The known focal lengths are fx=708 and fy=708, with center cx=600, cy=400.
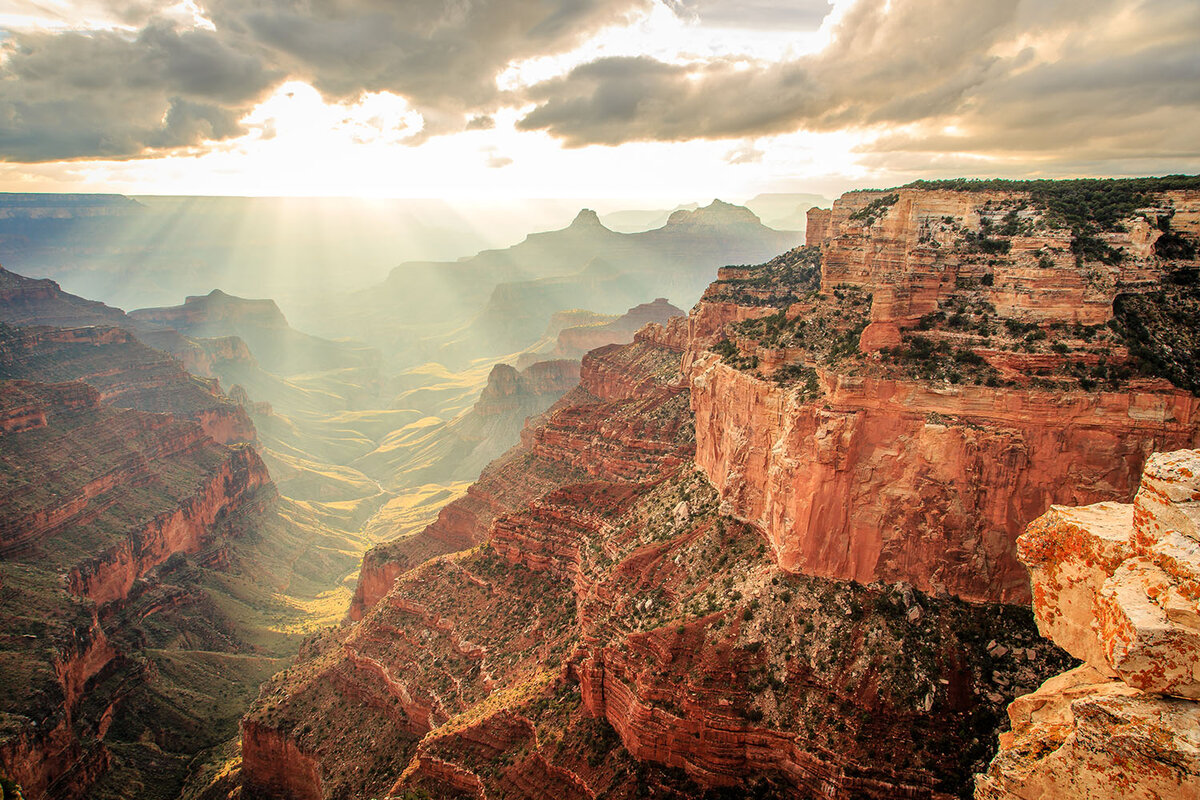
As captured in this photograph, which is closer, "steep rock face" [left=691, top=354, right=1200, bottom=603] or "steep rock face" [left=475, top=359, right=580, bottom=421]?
"steep rock face" [left=691, top=354, right=1200, bottom=603]

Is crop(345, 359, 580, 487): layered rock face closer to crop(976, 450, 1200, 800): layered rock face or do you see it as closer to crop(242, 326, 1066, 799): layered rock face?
crop(242, 326, 1066, 799): layered rock face

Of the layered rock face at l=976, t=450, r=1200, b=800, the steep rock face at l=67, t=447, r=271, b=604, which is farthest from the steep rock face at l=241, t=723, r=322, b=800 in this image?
the layered rock face at l=976, t=450, r=1200, b=800

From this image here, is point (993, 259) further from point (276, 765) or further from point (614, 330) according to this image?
point (614, 330)

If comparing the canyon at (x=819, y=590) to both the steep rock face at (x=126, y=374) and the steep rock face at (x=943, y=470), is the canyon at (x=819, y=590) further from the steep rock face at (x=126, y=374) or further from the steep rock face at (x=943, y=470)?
the steep rock face at (x=126, y=374)

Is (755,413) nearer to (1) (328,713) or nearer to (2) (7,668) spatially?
(1) (328,713)

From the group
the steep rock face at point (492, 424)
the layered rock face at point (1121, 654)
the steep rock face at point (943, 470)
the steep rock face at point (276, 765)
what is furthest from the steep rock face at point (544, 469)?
the steep rock face at point (492, 424)

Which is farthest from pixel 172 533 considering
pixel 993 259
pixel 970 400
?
pixel 993 259
